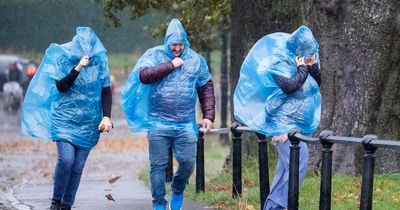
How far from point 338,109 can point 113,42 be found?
26.1 ft

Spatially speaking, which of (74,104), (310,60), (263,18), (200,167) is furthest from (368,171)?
(263,18)

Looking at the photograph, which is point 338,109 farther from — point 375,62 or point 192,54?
point 192,54

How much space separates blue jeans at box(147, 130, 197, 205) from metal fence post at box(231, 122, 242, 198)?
1.02 meters

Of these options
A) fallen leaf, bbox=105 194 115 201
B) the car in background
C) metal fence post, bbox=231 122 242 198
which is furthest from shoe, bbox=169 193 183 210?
the car in background

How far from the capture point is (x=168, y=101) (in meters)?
10.1

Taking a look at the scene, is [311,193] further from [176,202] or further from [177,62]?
[177,62]

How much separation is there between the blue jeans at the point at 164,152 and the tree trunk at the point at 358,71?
2.58m

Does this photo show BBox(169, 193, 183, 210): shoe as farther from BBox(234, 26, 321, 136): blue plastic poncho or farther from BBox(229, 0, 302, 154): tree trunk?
BBox(229, 0, 302, 154): tree trunk

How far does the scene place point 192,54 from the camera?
10320 millimetres

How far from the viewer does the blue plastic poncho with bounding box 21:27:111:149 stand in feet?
34.3

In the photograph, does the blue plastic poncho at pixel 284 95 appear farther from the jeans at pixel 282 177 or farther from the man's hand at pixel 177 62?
the man's hand at pixel 177 62

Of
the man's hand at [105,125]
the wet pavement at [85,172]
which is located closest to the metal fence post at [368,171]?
the man's hand at [105,125]

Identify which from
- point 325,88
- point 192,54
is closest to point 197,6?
point 325,88

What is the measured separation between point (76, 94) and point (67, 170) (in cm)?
69
